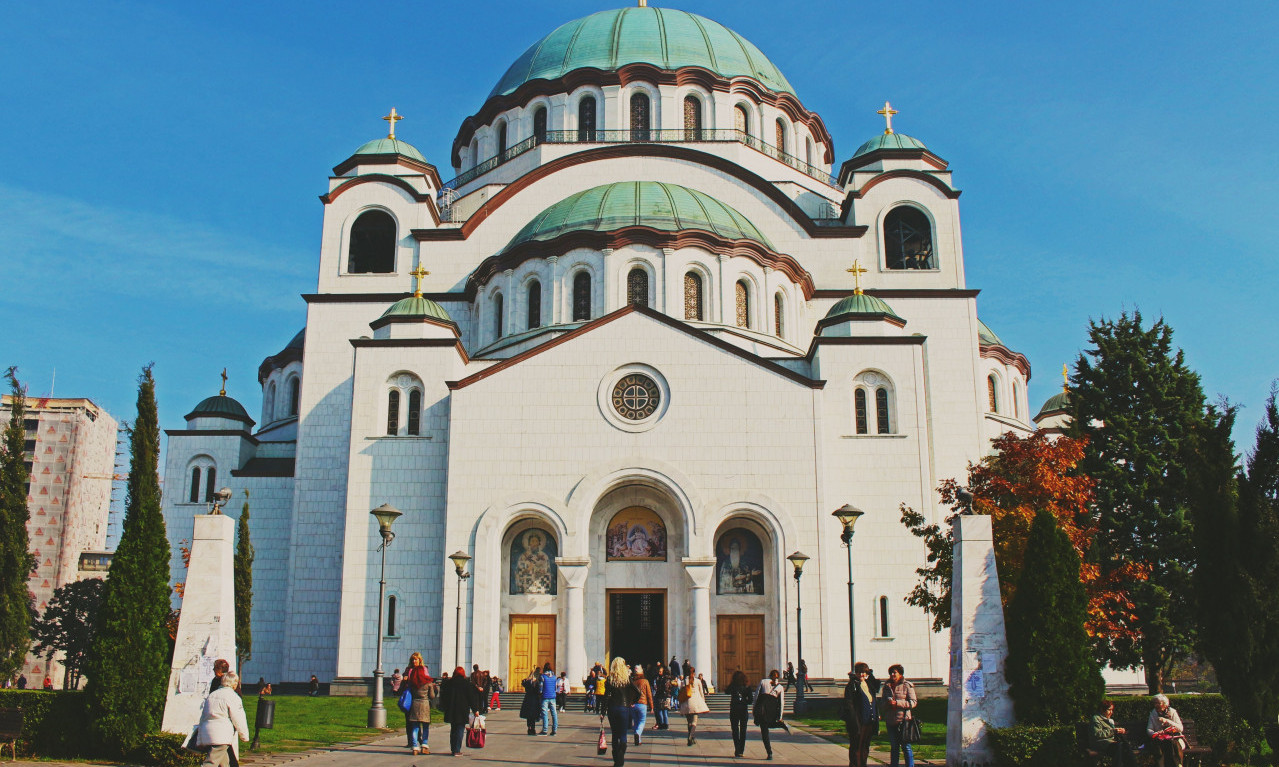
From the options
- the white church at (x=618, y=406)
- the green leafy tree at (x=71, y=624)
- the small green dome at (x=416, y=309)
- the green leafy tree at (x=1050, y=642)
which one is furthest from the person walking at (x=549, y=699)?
the green leafy tree at (x=71, y=624)

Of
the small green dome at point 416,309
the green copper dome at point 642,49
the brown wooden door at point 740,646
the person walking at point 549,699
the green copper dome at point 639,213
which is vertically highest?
the green copper dome at point 642,49

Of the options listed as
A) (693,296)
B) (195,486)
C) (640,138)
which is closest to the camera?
(693,296)

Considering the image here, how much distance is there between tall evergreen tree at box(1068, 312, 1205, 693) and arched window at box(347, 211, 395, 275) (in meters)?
21.2

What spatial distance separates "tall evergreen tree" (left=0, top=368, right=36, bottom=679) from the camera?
2081 cm

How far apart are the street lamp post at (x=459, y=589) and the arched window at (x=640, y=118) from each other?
17.6 meters

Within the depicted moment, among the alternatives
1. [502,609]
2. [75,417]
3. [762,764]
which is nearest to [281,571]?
[502,609]

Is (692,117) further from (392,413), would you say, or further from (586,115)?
(392,413)

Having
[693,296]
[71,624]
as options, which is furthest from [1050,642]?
[71,624]

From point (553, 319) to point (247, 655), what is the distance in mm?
11888

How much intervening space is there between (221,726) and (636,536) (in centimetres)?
1780

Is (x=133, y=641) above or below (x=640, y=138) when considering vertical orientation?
below

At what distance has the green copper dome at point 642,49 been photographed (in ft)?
127

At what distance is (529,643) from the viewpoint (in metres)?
26.2

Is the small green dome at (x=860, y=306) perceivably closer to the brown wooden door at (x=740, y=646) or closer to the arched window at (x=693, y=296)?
the arched window at (x=693, y=296)
